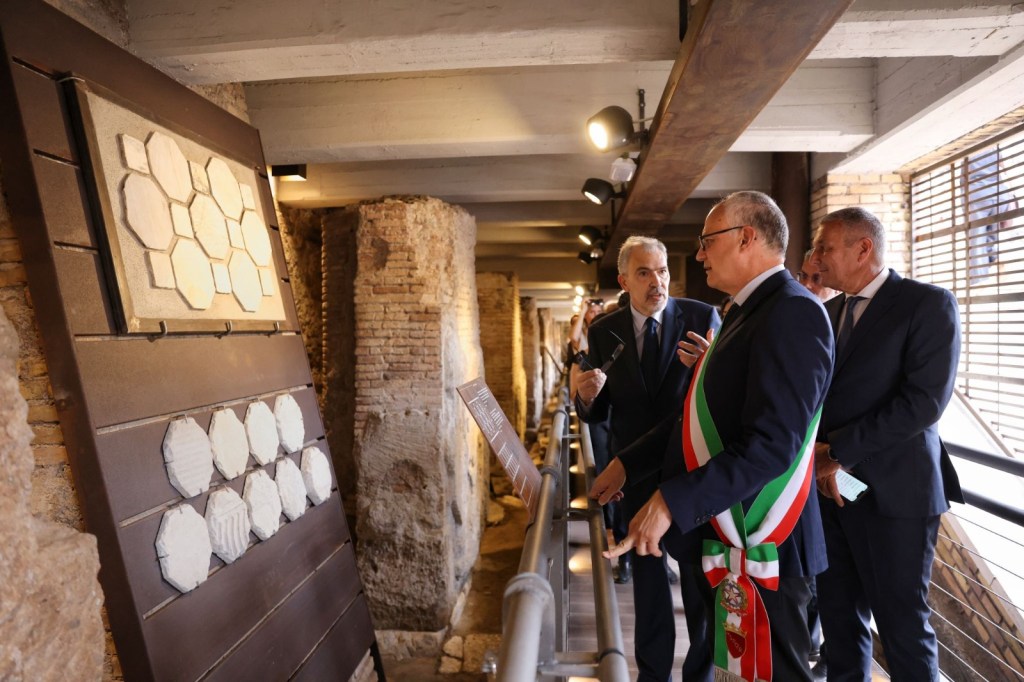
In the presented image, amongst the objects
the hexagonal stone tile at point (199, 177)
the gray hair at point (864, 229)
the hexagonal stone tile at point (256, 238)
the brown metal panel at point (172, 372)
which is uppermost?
the hexagonal stone tile at point (199, 177)

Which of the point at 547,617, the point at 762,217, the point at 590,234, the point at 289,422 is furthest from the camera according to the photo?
the point at 590,234

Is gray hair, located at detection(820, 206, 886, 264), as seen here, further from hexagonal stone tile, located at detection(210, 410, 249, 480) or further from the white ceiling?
hexagonal stone tile, located at detection(210, 410, 249, 480)

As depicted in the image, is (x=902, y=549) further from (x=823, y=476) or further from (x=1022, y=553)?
(x=1022, y=553)

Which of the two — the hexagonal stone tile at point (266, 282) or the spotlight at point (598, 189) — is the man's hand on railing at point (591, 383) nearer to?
the hexagonal stone tile at point (266, 282)

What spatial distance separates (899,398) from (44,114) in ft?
9.31

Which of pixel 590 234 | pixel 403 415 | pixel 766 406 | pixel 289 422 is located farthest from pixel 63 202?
pixel 590 234

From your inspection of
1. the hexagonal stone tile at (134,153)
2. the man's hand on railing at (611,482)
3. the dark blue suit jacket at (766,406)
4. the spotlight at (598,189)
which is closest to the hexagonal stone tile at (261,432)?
the hexagonal stone tile at (134,153)

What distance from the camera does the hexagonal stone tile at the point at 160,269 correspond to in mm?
1772

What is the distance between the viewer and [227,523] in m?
1.89

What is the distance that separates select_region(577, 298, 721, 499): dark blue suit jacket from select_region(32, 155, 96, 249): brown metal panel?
6.39 ft

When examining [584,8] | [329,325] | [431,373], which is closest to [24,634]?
[584,8]

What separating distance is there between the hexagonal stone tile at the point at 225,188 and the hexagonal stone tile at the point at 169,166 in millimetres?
140

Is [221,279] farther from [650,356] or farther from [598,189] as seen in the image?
[598,189]

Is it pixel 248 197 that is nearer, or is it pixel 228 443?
pixel 228 443
